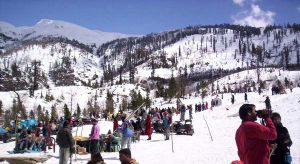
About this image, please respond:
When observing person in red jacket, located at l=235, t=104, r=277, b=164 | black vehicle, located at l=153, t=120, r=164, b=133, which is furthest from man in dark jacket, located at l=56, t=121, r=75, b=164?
black vehicle, located at l=153, t=120, r=164, b=133

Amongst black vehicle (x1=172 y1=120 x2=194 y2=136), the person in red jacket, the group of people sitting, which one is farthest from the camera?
black vehicle (x1=172 y1=120 x2=194 y2=136)

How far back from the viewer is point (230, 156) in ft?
41.9

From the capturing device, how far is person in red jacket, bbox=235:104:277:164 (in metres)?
4.82

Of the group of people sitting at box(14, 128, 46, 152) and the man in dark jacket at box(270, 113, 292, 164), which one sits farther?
the group of people sitting at box(14, 128, 46, 152)

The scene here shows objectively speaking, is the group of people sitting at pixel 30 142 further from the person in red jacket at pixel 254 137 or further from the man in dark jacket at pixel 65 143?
the person in red jacket at pixel 254 137

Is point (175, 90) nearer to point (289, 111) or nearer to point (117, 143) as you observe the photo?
point (289, 111)

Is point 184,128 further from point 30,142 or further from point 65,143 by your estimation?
point 65,143

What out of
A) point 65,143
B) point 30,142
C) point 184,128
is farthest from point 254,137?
point 184,128

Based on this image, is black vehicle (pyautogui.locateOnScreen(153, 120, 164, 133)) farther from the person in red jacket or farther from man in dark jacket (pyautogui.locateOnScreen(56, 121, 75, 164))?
the person in red jacket

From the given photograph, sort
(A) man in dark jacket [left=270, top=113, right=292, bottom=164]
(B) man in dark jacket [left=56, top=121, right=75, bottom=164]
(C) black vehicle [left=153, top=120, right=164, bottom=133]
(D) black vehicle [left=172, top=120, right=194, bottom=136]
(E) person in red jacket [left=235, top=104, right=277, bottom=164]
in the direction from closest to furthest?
(E) person in red jacket [left=235, top=104, right=277, bottom=164]
(A) man in dark jacket [left=270, top=113, right=292, bottom=164]
(B) man in dark jacket [left=56, top=121, right=75, bottom=164]
(D) black vehicle [left=172, top=120, right=194, bottom=136]
(C) black vehicle [left=153, top=120, right=164, bottom=133]

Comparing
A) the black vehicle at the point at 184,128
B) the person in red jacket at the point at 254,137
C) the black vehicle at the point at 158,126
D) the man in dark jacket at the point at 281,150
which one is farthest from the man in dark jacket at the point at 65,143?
the black vehicle at the point at 158,126

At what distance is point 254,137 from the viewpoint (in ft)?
16.1

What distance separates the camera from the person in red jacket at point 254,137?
4.82m

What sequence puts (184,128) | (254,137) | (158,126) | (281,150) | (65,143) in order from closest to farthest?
(254,137)
(281,150)
(65,143)
(184,128)
(158,126)
